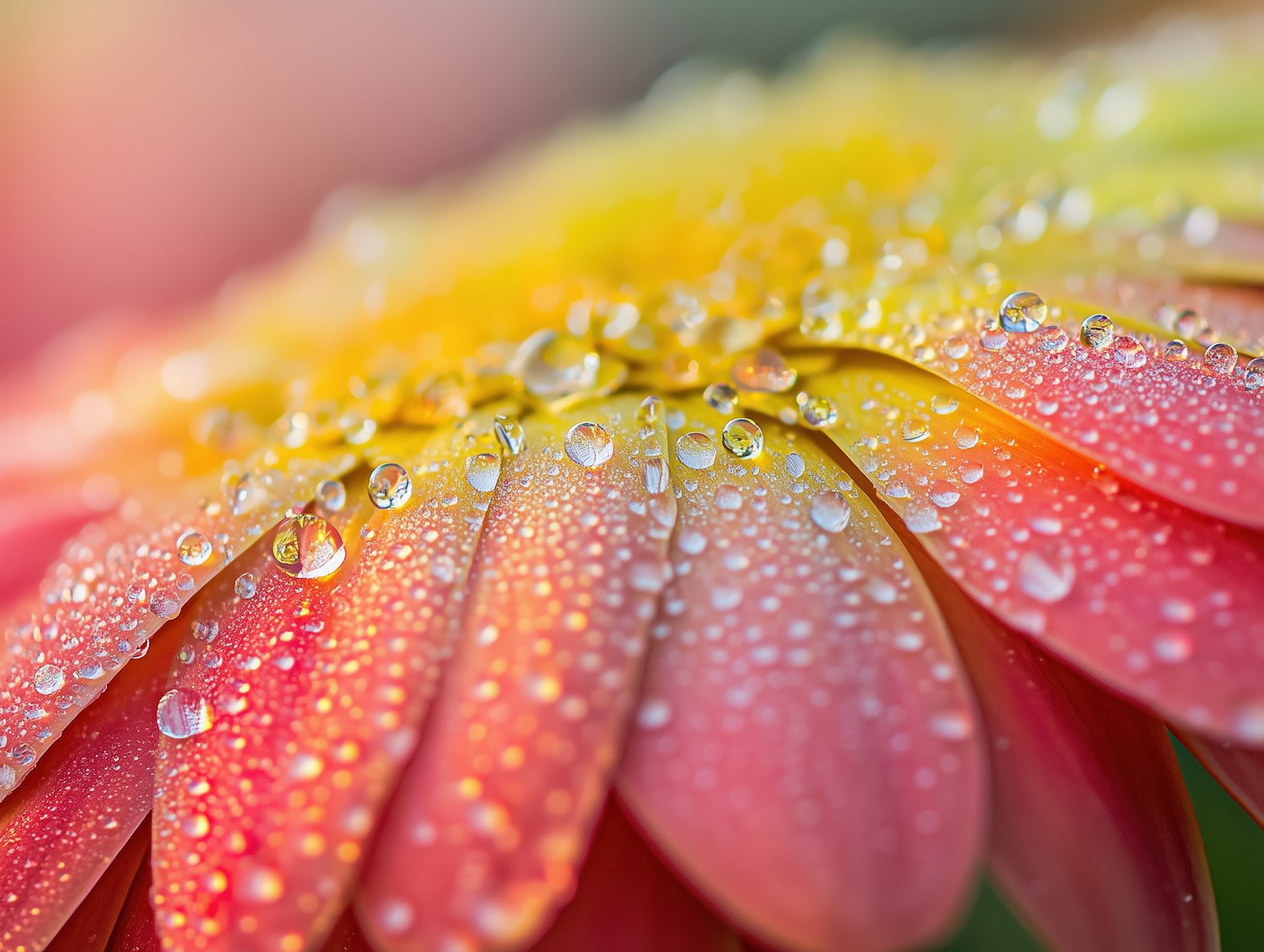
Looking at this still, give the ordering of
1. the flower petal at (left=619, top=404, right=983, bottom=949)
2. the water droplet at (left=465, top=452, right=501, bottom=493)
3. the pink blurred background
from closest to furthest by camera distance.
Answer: the flower petal at (left=619, top=404, right=983, bottom=949) < the water droplet at (left=465, top=452, right=501, bottom=493) < the pink blurred background

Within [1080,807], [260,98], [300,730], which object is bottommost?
[1080,807]

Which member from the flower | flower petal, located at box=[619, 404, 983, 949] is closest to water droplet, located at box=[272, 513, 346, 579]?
the flower

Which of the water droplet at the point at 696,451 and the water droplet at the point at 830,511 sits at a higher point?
the water droplet at the point at 696,451

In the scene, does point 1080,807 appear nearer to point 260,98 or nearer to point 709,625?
point 709,625

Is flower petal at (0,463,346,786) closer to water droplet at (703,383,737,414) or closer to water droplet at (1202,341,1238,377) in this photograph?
water droplet at (703,383,737,414)

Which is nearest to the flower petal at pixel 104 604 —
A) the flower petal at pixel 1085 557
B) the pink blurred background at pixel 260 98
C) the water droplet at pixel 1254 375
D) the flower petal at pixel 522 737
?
the flower petal at pixel 522 737

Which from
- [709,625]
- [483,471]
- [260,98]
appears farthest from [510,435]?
[260,98]

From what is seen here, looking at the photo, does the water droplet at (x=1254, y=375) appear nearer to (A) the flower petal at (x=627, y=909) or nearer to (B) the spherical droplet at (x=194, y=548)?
(A) the flower petal at (x=627, y=909)
